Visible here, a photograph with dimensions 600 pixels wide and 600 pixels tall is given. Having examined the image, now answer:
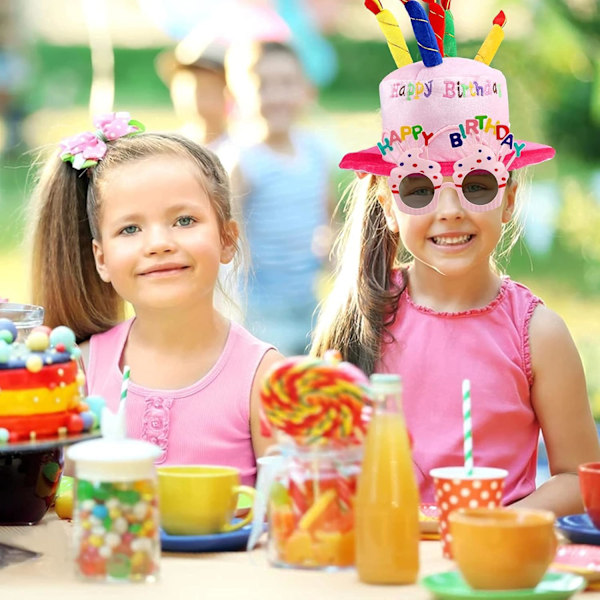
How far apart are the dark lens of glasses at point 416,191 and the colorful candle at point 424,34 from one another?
21 centimetres

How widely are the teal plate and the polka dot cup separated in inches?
6.1

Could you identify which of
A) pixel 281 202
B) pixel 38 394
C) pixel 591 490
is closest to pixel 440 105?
pixel 591 490

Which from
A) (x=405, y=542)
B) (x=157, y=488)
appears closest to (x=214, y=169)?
(x=157, y=488)

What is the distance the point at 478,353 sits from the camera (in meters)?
2.47

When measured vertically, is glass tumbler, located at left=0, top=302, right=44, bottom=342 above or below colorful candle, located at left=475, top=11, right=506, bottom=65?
below

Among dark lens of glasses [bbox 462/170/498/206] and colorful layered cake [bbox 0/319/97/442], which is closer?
colorful layered cake [bbox 0/319/97/442]

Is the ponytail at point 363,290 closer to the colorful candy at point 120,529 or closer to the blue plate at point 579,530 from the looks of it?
the blue plate at point 579,530

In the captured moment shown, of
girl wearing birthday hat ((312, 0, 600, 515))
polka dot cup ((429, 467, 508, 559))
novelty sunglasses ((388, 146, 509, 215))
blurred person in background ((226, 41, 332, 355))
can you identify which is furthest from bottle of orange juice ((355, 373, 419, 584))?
blurred person in background ((226, 41, 332, 355))

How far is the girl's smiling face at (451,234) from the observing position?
2.30m

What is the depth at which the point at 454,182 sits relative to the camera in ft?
7.46

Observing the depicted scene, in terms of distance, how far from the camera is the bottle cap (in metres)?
1.60

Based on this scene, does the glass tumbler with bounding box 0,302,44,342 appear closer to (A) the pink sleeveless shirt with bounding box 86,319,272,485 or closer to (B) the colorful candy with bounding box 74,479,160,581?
(A) the pink sleeveless shirt with bounding box 86,319,272,485

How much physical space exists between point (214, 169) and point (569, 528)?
3.44ft

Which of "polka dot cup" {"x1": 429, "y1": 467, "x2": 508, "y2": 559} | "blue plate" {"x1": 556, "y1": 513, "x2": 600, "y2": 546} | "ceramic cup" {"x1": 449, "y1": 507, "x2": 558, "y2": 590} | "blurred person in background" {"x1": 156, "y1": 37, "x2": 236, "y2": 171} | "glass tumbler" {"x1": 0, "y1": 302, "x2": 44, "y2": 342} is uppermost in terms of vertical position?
"blurred person in background" {"x1": 156, "y1": 37, "x2": 236, "y2": 171}
